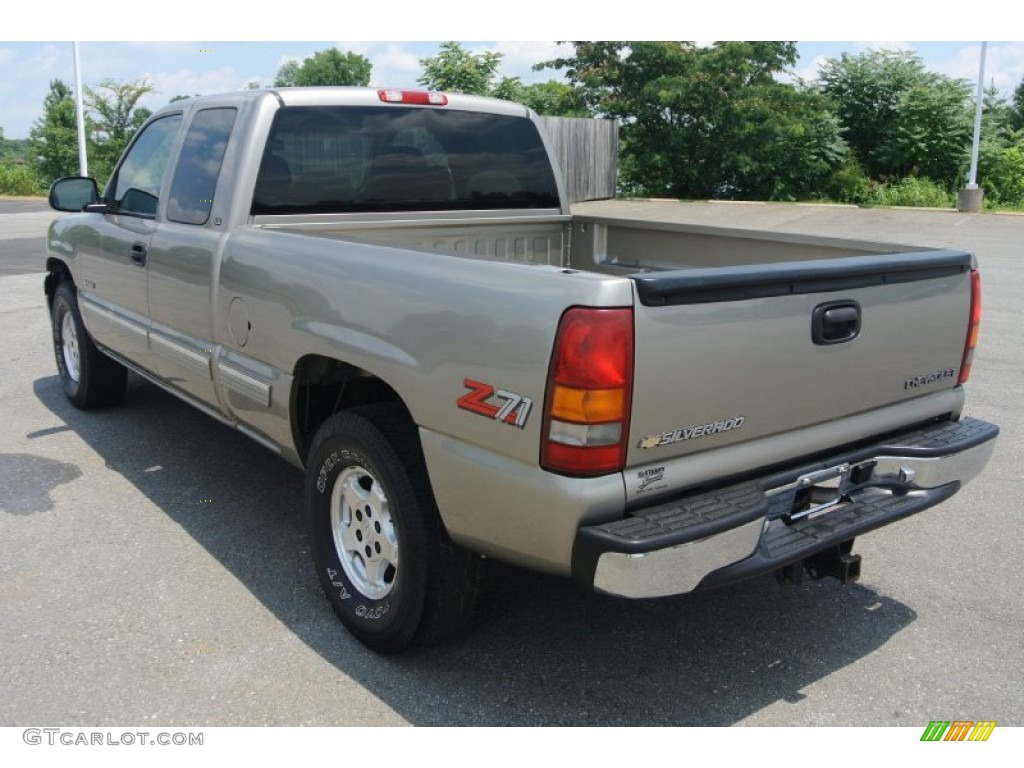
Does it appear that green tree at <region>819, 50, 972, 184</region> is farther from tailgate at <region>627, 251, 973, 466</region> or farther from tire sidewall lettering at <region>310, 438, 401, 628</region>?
tire sidewall lettering at <region>310, 438, 401, 628</region>

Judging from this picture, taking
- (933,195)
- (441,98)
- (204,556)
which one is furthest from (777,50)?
(204,556)

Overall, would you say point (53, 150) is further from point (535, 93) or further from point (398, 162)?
point (398, 162)

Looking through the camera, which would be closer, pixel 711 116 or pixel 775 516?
pixel 775 516

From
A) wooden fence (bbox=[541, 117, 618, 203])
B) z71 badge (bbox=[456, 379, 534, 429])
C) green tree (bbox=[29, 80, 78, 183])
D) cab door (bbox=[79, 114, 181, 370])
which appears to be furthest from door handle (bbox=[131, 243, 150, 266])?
green tree (bbox=[29, 80, 78, 183])

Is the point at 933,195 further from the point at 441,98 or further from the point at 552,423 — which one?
the point at 552,423

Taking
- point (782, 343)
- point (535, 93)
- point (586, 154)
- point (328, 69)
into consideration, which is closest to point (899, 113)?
point (586, 154)

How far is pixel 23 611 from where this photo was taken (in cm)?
367

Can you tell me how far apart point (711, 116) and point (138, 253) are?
21330mm

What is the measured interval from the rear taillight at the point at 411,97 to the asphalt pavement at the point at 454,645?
2075 millimetres

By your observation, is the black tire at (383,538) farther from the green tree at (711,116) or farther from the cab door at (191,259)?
the green tree at (711,116)

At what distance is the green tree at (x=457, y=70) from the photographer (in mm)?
29672

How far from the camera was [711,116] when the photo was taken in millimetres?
24031

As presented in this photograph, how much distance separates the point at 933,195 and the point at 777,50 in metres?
5.83

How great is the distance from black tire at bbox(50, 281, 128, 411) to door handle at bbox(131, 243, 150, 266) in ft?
4.15
